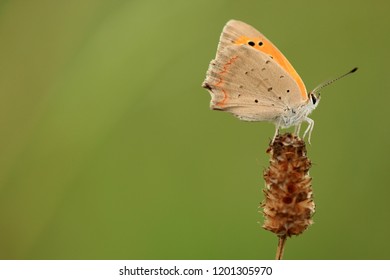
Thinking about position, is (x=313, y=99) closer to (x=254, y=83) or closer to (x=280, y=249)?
(x=254, y=83)

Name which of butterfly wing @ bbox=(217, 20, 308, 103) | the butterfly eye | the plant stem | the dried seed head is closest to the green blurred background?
butterfly wing @ bbox=(217, 20, 308, 103)

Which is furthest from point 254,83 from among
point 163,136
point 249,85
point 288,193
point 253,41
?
point 163,136

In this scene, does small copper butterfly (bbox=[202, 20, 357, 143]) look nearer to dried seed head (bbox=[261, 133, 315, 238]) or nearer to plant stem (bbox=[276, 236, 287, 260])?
dried seed head (bbox=[261, 133, 315, 238])

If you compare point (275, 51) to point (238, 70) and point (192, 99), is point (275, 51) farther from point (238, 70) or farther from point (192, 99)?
point (192, 99)

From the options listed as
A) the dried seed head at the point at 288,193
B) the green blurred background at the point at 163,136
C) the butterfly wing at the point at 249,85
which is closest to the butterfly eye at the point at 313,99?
the butterfly wing at the point at 249,85

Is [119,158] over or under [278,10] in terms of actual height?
under
